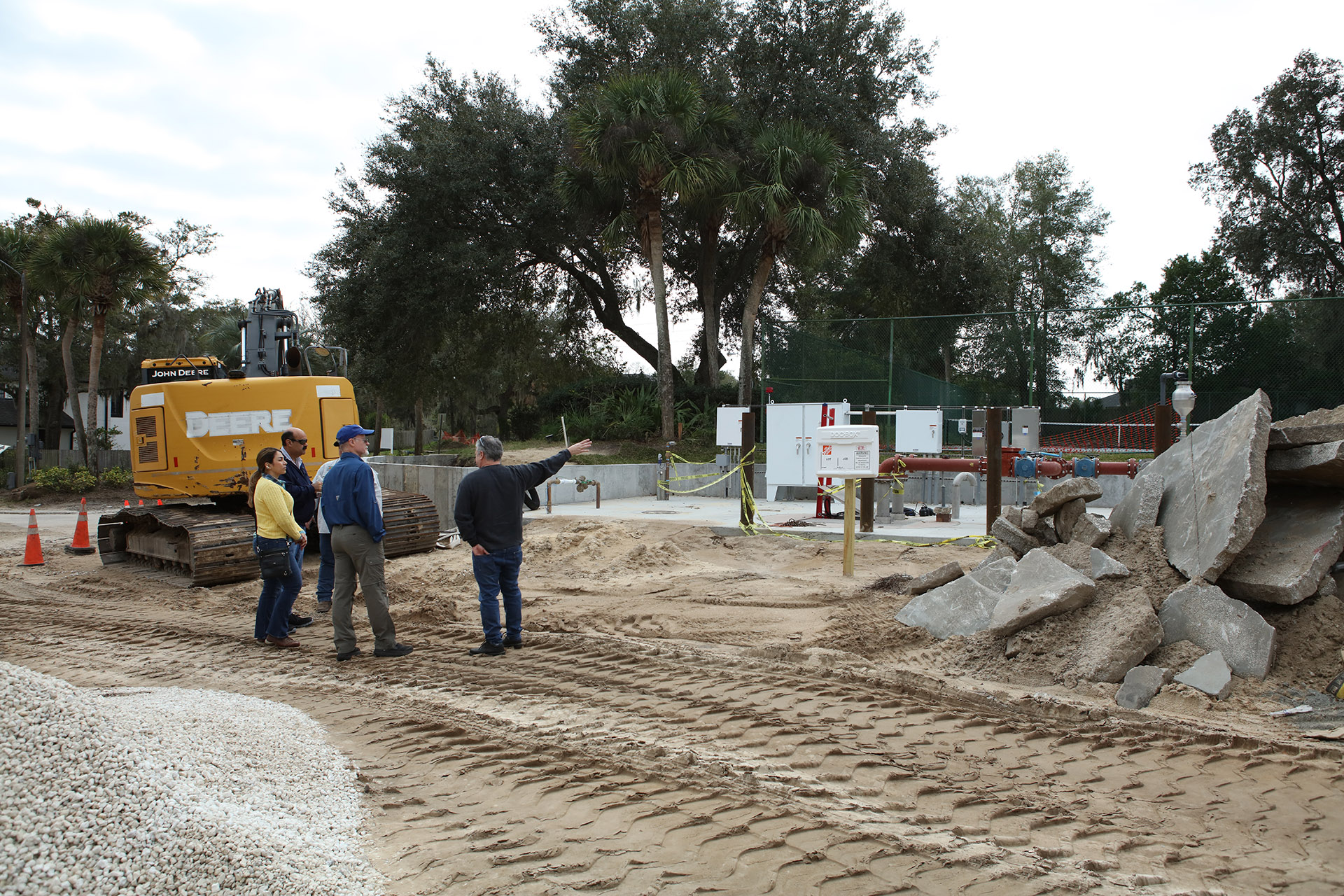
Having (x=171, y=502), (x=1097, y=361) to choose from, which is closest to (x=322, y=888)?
(x=171, y=502)

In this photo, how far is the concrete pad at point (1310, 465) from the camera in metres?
5.55

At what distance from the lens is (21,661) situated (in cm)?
644

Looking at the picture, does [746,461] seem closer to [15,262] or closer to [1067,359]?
[1067,359]

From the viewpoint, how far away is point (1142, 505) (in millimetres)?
6566

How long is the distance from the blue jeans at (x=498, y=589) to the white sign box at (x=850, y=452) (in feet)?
12.7

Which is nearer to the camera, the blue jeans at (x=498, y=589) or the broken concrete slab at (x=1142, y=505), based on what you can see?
the blue jeans at (x=498, y=589)

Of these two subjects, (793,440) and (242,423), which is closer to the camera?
(242,423)

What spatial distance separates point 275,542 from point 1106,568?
6.42 metres

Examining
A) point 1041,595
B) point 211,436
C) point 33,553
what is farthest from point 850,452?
point 33,553

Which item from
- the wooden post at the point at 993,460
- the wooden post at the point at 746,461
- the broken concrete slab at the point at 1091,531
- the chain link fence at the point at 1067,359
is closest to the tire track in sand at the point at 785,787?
the broken concrete slab at the point at 1091,531

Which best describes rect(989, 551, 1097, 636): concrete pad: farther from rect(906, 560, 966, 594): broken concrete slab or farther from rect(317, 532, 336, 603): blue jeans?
rect(317, 532, 336, 603): blue jeans

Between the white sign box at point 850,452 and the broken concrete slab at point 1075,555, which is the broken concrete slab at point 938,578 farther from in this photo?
the white sign box at point 850,452

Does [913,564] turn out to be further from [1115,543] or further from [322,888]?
[322,888]

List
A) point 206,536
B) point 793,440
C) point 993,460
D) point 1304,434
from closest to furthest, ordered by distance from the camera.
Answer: point 1304,434 → point 206,536 → point 993,460 → point 793,440
